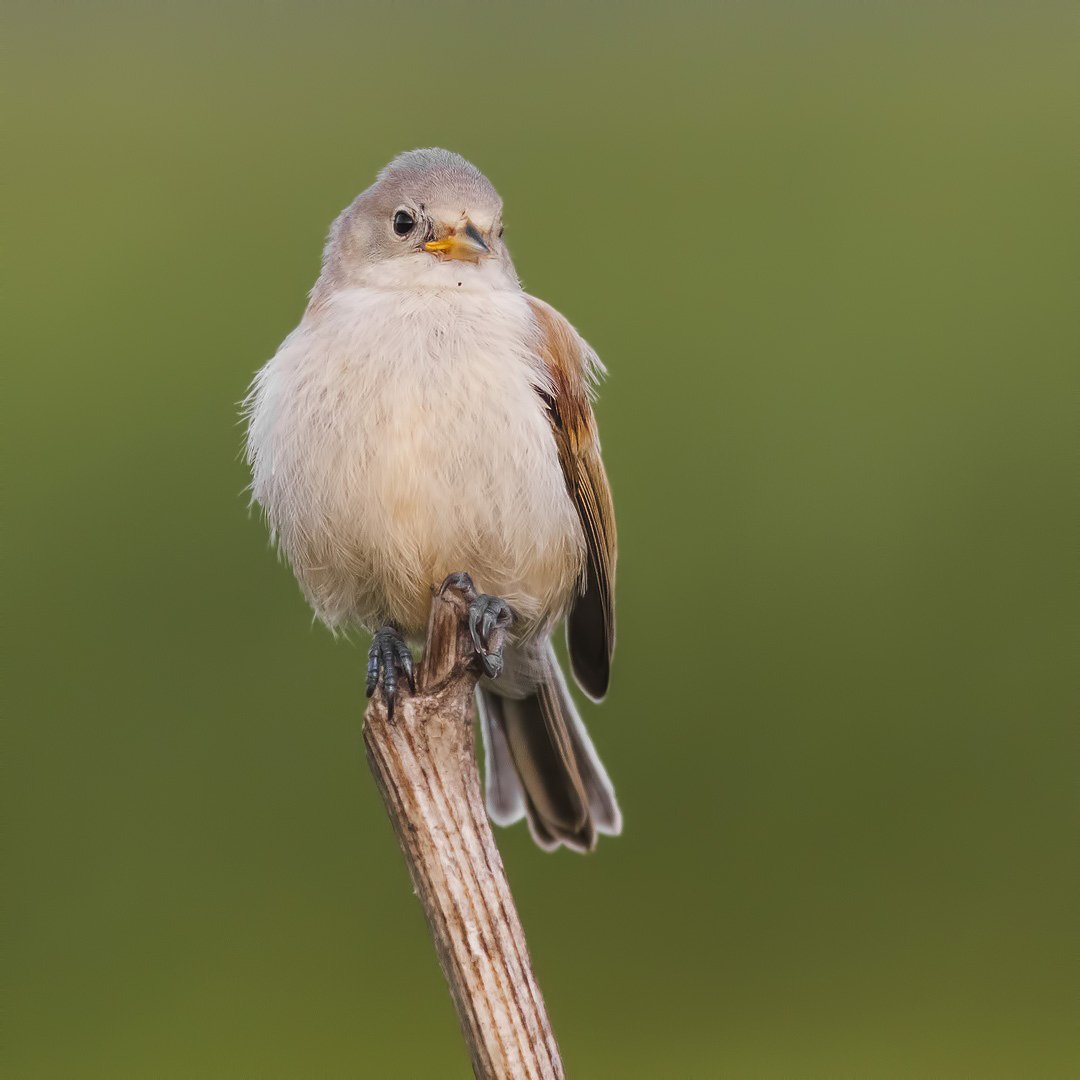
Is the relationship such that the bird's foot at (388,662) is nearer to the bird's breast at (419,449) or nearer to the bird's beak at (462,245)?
the bird's breast at (419,449)

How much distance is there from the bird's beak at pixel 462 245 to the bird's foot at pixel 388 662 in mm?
1073

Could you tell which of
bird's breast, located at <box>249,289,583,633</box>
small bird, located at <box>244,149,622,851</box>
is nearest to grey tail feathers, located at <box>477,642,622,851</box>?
small bird, located at <box>244,149,622,851</box>

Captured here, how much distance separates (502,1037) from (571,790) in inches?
58.7

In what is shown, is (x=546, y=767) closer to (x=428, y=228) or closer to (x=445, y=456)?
(x=445, y=456)

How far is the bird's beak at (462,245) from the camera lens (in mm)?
3654

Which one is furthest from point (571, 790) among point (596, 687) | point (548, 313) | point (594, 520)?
point (548, 313)

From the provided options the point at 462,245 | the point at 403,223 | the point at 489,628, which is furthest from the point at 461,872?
the point at 403,223

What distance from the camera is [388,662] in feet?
11.5

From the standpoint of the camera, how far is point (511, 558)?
3.67 metres

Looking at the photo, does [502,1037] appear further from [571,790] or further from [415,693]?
[571,790]

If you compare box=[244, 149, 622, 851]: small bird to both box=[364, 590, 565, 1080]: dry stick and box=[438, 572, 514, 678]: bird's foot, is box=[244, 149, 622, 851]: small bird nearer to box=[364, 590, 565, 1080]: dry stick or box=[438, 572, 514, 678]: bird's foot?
box=[438, 572, 514, 678]: bird's foot

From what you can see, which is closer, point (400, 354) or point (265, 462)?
point (400, 354)

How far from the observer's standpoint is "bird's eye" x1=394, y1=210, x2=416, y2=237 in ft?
12.3

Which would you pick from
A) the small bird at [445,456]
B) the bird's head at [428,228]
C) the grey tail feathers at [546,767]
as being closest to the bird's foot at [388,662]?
the small bird at [445,456]
